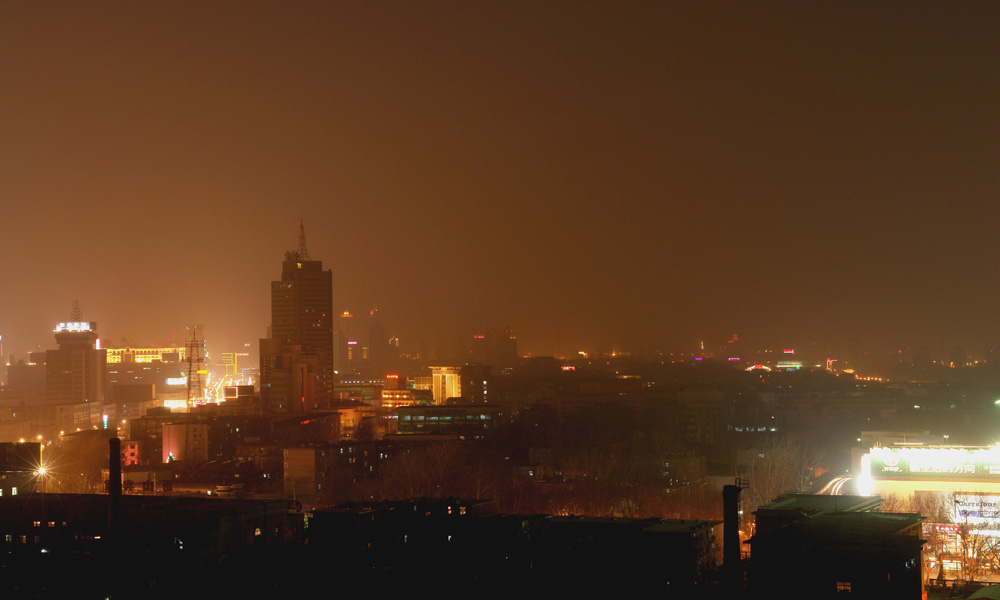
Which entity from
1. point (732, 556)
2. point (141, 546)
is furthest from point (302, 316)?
point (732, 556)

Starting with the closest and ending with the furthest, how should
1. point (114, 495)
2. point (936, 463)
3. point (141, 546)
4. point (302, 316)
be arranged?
point (114, 495) < point (141, 546) < point (936, 463) < point (302, 316)

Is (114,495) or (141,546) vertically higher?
(114,495)

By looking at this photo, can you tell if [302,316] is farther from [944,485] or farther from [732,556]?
[732,556]

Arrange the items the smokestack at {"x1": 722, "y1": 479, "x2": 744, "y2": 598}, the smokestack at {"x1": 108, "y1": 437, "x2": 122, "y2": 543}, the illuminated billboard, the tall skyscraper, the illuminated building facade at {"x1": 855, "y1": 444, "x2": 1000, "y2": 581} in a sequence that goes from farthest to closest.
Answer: the tall skyscraper → the illuminated billboard → the illuminated building facade at {"x1": 855, "y1": 444, "x2": 1000, "y2": 581} → the smokestack at {"x1": 108, "y1": 437, "x2": 122, "y2": 543} → the smokestack at {"x1": 722, "y1": 479, "x2": 744, "y2": 598}

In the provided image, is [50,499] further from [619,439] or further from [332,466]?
[619,439]

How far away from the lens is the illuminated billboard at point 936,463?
16.3 metres

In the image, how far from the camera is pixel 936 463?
1661cm

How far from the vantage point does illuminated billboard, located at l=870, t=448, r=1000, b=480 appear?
53.5 feet

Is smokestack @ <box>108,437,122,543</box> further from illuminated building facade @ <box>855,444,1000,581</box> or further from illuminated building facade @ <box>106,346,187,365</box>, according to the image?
illuminated building facade @ <box>106,346,187,365</box>

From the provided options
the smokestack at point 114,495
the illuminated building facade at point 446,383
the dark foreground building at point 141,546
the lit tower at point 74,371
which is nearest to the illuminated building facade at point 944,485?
the dark foreground building at point 141,546

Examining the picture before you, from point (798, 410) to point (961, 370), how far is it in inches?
1158

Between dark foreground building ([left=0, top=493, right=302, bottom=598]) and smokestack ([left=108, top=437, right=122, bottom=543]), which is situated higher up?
smokestack ([left=108, top=437, right=122, bottom=543])

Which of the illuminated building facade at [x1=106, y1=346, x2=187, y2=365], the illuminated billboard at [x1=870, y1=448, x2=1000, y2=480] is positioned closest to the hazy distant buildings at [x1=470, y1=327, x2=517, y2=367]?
the illuminated building facade at [x1=106, y1=346, x2=187, y2=365]

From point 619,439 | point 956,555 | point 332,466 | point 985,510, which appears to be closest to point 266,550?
point 956,555
